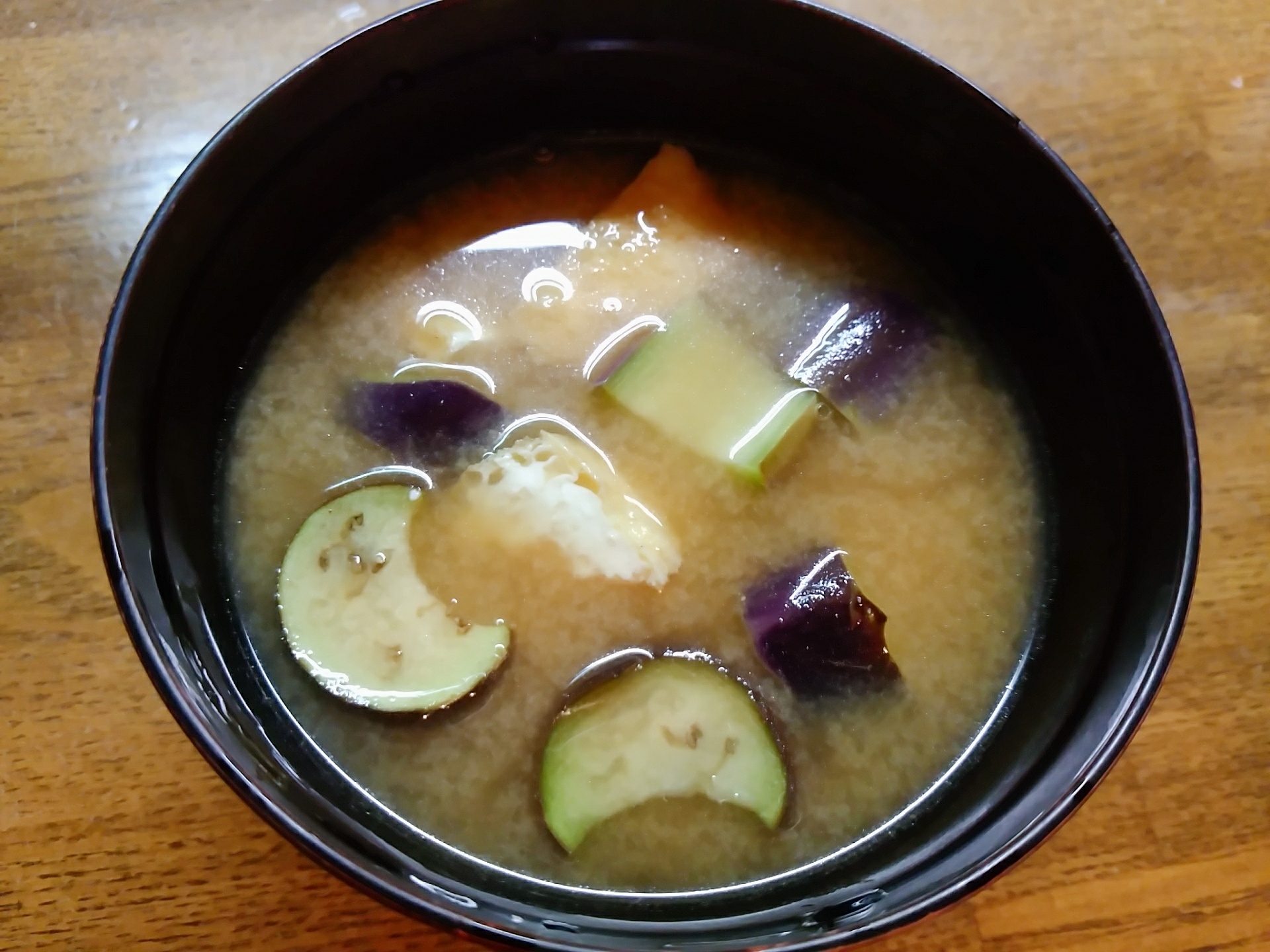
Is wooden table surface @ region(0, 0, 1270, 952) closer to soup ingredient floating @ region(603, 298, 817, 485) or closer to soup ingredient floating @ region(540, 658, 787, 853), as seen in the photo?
soup ingredient floating @ region(540, 658, 787, 853)

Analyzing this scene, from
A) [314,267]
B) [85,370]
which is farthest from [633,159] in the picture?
[85,370]

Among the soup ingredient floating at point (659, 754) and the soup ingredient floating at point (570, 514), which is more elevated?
the soup ingredient floating at point (570, 514)

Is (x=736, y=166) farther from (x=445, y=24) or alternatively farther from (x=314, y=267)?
(x=314, y=267)

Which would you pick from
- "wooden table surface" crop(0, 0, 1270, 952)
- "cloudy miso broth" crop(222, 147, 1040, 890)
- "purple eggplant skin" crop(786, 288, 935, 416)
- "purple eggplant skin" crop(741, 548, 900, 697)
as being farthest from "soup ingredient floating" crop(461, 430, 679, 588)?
"wooden table surface" crop(0, 0, 1270, 952)

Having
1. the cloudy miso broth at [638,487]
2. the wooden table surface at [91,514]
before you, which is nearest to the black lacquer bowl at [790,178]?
the cloudy miso broth at [638,487]

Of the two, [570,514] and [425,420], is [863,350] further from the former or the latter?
[425,420]

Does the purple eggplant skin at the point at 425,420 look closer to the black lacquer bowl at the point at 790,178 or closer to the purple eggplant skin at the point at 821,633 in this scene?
the black lacquer bowl at the point at 790,178
